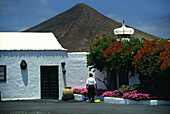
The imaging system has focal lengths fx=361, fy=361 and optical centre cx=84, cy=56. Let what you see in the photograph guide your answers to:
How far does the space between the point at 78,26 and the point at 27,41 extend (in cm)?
1630

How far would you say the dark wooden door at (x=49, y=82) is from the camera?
2422 centimetres

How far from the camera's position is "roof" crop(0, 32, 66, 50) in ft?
80.2

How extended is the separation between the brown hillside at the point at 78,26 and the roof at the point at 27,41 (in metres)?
8.14

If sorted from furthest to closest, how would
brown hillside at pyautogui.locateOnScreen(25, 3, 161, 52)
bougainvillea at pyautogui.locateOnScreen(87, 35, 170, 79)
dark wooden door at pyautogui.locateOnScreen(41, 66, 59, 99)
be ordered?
brown hillside at pyautogui.locateOnScreen(25, 3, 161, 52), dark wooden door at pyautogui.locateOnScreen(41, 66, 59, 99), bougainvillea at pyautogui.locateOnScreen(87, 35, 170, 79)

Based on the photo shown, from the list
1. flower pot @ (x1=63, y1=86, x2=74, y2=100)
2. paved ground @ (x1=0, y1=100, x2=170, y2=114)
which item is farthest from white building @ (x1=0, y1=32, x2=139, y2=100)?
paved ground @ (x1=0, y1=100, x2=170, y2=114)

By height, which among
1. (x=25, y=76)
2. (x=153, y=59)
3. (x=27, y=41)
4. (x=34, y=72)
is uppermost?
(x=27, y=41)

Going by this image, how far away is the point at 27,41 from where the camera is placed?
25.3 m

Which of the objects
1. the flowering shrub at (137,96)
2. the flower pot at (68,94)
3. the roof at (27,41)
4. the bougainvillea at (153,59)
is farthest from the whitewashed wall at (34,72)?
the bougainvillea at (153,59)

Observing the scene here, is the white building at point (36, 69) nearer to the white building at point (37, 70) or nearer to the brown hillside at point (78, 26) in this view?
the white building at point (37, 70)

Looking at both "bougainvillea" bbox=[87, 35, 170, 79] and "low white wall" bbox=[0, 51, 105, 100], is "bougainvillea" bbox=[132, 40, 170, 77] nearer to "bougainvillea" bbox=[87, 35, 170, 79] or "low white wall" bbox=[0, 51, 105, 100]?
"bougainvillea" bbox=[87, 35, 170, 79]

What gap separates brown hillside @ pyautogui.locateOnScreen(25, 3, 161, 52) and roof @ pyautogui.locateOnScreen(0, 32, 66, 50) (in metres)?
8.14

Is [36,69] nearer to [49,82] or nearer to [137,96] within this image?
[49,82]

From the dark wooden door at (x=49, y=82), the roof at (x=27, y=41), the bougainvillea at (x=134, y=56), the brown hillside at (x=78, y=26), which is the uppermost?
the brown hillside at (x=78, y=26)

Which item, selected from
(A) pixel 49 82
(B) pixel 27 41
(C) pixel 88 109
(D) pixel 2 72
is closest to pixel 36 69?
(A) pixel 49 82
